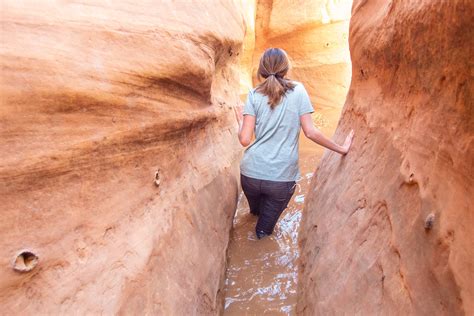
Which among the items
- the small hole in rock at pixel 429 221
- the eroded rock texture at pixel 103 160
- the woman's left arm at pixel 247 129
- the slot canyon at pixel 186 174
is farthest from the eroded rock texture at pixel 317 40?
the small hole in rock at pixel 429 221

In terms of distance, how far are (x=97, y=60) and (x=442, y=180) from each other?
1.53 meters

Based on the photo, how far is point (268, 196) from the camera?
3074mm

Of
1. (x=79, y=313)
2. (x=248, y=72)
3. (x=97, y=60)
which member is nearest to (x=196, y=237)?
(x=79, y=313)

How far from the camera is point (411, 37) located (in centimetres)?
174

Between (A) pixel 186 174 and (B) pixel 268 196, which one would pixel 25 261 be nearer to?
(A) pixel 186 174

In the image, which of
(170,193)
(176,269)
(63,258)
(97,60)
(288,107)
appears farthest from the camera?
(288,107)

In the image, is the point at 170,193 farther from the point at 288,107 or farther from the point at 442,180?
the point at 442,180

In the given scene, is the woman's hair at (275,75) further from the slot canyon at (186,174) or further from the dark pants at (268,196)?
the dark pants at (268,196)

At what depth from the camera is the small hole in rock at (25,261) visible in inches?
52.9

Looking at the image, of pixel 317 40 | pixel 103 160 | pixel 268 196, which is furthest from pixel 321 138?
pixel 317 40

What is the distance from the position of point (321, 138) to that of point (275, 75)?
582 mm

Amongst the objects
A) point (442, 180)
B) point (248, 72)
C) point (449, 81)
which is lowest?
point (248, 72)

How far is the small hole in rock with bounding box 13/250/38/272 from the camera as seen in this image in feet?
4.41

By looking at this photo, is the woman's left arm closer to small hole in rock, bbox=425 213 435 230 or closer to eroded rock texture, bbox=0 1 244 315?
eroded rock texture, bbox=0 1 244 315
